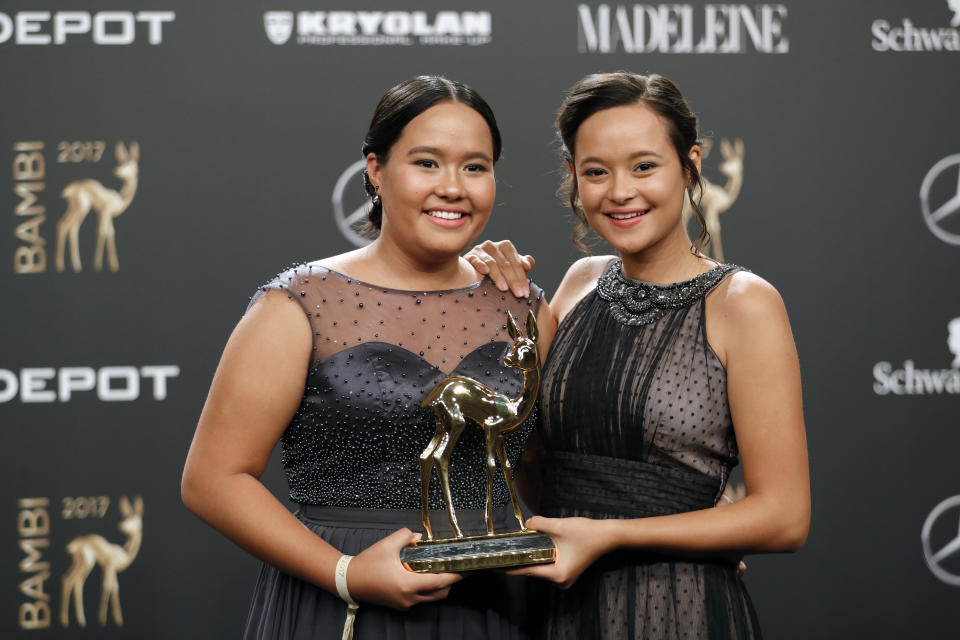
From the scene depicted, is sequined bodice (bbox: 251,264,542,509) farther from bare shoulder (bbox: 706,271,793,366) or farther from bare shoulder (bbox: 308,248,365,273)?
bare shoulder (bbox: 706,271,793,366)

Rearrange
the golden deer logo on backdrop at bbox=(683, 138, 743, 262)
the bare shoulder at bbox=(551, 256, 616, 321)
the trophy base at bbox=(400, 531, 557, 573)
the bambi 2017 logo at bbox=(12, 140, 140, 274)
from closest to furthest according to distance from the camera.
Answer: the trophy base at bbox=(400, 531, 557, 573), the bare shoulder at bbox=(551, 256, 616, 321), the bambi 2017 logo at bbox=(12, 140, 140, 274), the golden deer logo on backdrop at bbox=(683, 138, 743, 262)

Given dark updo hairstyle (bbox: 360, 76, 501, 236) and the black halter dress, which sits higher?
dark updo hairstyle (bbox: 360, 76, 501, 236)

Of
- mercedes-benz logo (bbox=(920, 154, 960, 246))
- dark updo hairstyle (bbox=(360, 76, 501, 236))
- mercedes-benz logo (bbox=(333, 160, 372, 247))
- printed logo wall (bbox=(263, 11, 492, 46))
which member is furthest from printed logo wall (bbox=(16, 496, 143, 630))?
mercedes-benz logo (bbox=(920, 154, 960, 246))

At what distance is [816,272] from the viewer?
2.88m

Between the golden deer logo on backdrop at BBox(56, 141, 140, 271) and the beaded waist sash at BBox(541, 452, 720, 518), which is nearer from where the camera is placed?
the beaded waist sash at BBox(541, 452, 720, 518)

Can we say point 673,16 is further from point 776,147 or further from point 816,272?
point 816,272

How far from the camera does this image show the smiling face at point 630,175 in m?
1.60

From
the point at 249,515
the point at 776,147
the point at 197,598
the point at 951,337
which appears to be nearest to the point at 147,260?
the point at 197,598

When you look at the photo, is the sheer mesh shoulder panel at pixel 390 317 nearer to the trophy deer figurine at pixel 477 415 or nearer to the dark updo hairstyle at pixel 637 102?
the trophy deer figurine at pixel 477 415

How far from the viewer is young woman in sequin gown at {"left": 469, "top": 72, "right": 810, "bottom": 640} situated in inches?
60.4

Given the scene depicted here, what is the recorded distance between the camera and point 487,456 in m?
1.47

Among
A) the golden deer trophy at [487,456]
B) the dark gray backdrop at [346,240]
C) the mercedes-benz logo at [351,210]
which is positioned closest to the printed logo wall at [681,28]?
the dark gray backdrop at [346,240]

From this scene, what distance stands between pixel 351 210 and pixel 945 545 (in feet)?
6.51

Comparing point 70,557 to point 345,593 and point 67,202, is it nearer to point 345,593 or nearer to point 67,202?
point 67,202
